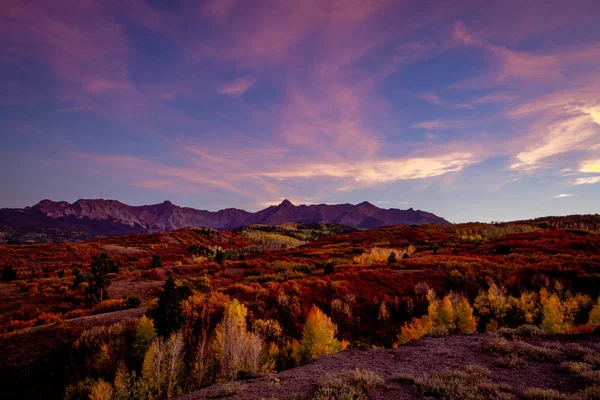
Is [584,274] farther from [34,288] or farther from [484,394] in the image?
[34,288]

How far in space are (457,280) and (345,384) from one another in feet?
113

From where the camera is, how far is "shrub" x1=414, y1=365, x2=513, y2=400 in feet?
27.1

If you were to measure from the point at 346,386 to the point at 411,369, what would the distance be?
4540 mm

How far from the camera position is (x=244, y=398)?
9883 millimetres

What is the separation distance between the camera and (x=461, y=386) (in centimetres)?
872

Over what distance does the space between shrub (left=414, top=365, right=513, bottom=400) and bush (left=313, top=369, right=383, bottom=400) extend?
1.63 m

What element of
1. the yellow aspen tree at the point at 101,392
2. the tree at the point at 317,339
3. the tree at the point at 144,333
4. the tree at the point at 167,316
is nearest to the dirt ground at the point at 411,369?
the tree at the point at 317,339

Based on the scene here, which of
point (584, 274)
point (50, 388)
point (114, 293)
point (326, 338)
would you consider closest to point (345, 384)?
point (326, 338)

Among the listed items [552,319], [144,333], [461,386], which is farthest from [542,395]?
[144,333]

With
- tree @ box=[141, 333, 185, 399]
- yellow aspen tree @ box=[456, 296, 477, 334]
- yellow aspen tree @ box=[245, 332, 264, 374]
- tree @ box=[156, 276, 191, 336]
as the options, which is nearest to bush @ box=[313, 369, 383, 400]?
yellow aspen tree @ box=[245, 332, 264, 374]

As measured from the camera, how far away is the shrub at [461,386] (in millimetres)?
8250

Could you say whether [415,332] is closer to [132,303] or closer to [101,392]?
[101,392]

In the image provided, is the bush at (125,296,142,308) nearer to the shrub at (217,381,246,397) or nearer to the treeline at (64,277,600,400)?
the treeline at (64,277,600,400)

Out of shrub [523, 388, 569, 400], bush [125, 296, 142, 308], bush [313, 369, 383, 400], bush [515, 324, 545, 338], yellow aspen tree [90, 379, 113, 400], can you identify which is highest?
shrub [523, 388, 569, 400]
